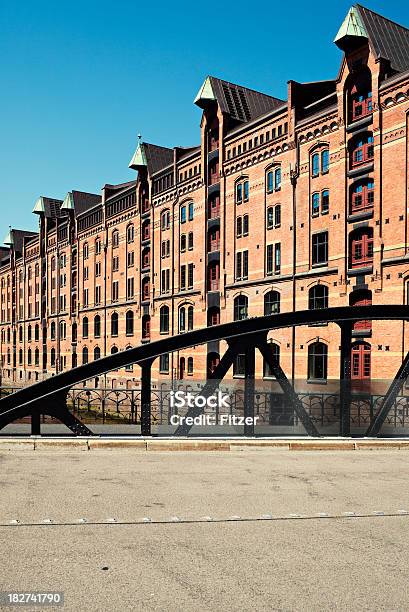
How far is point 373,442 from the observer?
45.2ft

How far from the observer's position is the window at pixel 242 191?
3584 cm

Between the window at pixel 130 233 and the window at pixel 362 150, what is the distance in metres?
24.7

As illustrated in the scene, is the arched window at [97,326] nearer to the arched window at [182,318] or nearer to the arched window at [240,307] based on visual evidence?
the arched window at [182,318]

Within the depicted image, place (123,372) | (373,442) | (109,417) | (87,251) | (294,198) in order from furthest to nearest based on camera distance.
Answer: (87,251), (123,372), (294,198), (109,417), (373,442)

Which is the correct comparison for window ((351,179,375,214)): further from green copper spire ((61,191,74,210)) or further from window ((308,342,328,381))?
green copper spire ((61,191,74,210))

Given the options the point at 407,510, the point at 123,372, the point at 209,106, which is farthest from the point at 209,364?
the point at 407,510

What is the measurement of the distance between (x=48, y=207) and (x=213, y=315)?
3891cm

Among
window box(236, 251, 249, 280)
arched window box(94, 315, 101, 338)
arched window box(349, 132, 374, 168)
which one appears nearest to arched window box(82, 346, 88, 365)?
arched window box(94, 315, 101, 338)

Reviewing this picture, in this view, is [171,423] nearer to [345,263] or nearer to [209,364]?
[345,263]

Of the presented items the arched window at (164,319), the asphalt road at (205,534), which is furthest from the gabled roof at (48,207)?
the asphalt road at (205,534)

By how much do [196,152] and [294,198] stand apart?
37.8 feet

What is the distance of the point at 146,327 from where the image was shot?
46750 mm

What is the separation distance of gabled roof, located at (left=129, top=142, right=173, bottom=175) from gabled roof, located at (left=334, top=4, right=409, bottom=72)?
2196cm

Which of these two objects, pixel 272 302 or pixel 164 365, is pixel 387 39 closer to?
pixel 272 302
